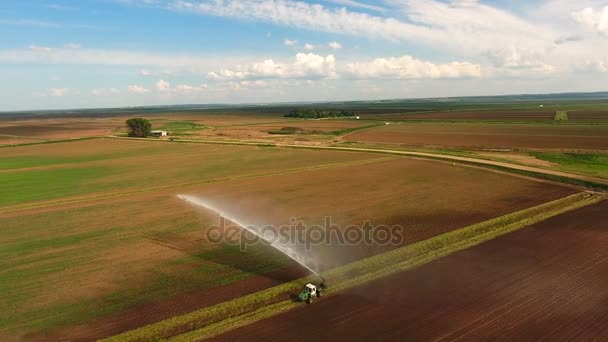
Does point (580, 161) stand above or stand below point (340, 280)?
above

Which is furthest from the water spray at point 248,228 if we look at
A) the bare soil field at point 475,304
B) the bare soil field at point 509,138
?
the bare soil field at point 509,138

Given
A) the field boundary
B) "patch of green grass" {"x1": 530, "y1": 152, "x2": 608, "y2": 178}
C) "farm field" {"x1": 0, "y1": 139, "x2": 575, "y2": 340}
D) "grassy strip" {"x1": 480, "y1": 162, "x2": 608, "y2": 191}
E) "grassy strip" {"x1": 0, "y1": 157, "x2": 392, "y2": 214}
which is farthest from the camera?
"patch of green grass" {"x1": 530, "y1": 152, "x2": 608, "y2": 178}

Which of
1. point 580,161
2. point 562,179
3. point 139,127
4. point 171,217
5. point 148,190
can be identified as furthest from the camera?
point 139,127

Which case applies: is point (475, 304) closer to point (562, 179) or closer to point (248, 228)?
point (248, 228)

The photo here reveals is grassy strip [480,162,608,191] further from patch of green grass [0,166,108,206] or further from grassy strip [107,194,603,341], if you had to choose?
patch of green grass [0,166,108,206]

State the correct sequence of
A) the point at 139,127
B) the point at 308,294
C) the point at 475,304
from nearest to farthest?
the point at 475,304 → the point at 308,294 → the point at 139,127

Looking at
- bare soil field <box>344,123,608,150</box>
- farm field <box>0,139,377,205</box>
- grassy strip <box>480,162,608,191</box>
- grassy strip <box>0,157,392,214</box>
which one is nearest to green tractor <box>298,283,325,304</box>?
grassy strip <box>0,157,392,214</box>

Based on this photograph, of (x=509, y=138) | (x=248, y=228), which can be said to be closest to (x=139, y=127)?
(x=248, y=228)
